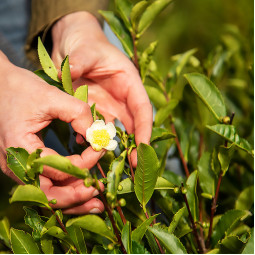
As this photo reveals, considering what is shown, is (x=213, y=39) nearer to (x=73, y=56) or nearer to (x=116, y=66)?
(x=116, y=66)

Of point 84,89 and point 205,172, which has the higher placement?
point 84,89

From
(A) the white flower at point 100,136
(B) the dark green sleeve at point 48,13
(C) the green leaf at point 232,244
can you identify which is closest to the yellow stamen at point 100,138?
(A) the white flower at point 100,136

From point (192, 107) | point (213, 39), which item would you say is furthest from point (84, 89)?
point (213, 39)

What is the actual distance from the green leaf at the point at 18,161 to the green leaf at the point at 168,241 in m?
0.26

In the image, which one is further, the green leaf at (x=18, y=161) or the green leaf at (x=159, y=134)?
the green leaf at (x=159, y=134)

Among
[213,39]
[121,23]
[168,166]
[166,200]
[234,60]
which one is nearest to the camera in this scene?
[166,200]

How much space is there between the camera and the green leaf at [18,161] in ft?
2.18

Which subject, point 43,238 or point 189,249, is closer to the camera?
point 43,238

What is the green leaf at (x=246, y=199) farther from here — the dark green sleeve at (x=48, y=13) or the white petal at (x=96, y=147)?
the dark green sleeve at (x=48, y=13)

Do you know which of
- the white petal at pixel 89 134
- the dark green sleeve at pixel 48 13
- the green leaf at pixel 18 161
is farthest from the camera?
the dark green sleeve at pixel 48 13

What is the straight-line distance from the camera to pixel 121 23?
1.03 metres

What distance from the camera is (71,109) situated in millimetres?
757

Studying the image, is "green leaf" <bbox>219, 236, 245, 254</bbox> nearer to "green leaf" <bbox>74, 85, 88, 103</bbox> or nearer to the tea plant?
the tea plant

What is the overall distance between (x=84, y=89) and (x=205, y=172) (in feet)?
1.22
